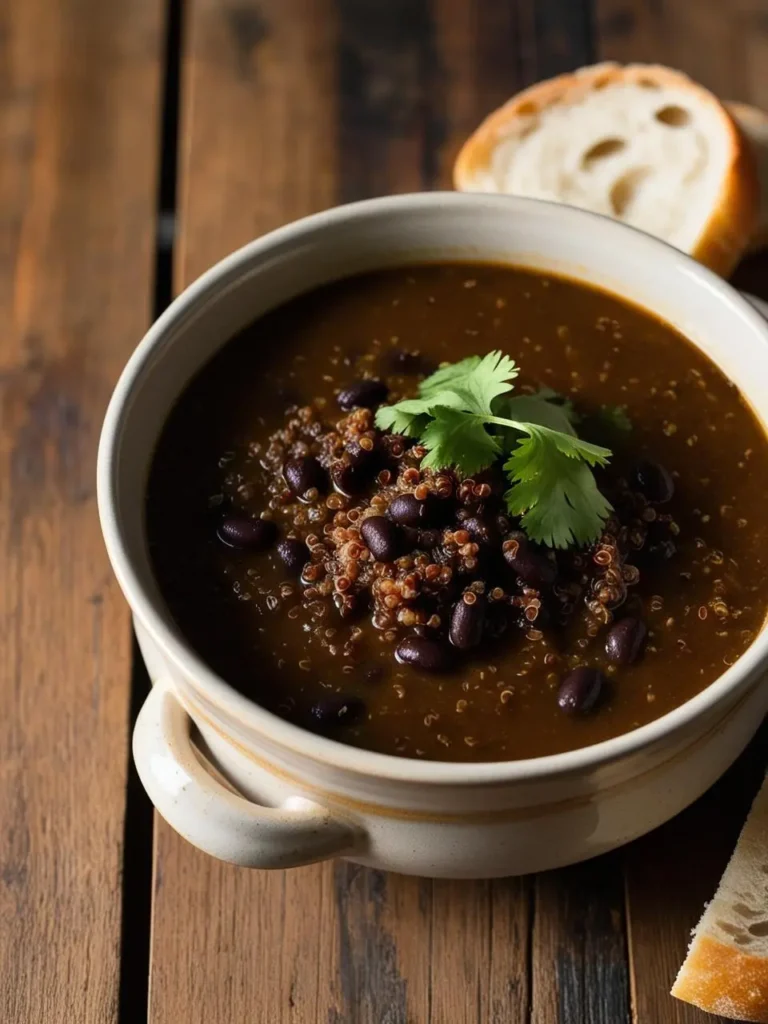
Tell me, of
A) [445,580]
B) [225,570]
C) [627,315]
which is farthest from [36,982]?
[627,315]

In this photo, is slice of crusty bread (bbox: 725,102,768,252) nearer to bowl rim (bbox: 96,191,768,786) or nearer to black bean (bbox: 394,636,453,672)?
bowl rim (bbox: 96,191,768,786)

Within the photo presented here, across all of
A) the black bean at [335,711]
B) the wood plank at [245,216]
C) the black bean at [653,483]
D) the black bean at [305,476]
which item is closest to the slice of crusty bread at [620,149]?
the wood plank at [245,216]

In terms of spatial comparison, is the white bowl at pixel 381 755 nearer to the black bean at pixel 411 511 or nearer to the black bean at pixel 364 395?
the black bean at pixel 364 395

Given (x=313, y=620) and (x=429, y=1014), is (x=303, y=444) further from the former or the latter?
(x=429, y=1014)

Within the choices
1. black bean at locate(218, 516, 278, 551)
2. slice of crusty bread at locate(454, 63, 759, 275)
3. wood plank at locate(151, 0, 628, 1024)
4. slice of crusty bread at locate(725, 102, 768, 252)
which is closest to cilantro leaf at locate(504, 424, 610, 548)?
black bean at locate(218, 516, 278, 551)

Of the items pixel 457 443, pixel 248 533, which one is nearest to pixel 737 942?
pixel 457 443

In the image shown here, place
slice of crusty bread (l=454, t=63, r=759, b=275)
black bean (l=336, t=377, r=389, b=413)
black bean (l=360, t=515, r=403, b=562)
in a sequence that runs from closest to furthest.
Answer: black bean (l=360, t=515, r=403, b=562) < black bean (l=336, t=377, r=389, b=413) < slice of crusty bread (l=454, t=63, r=759, b=275)
